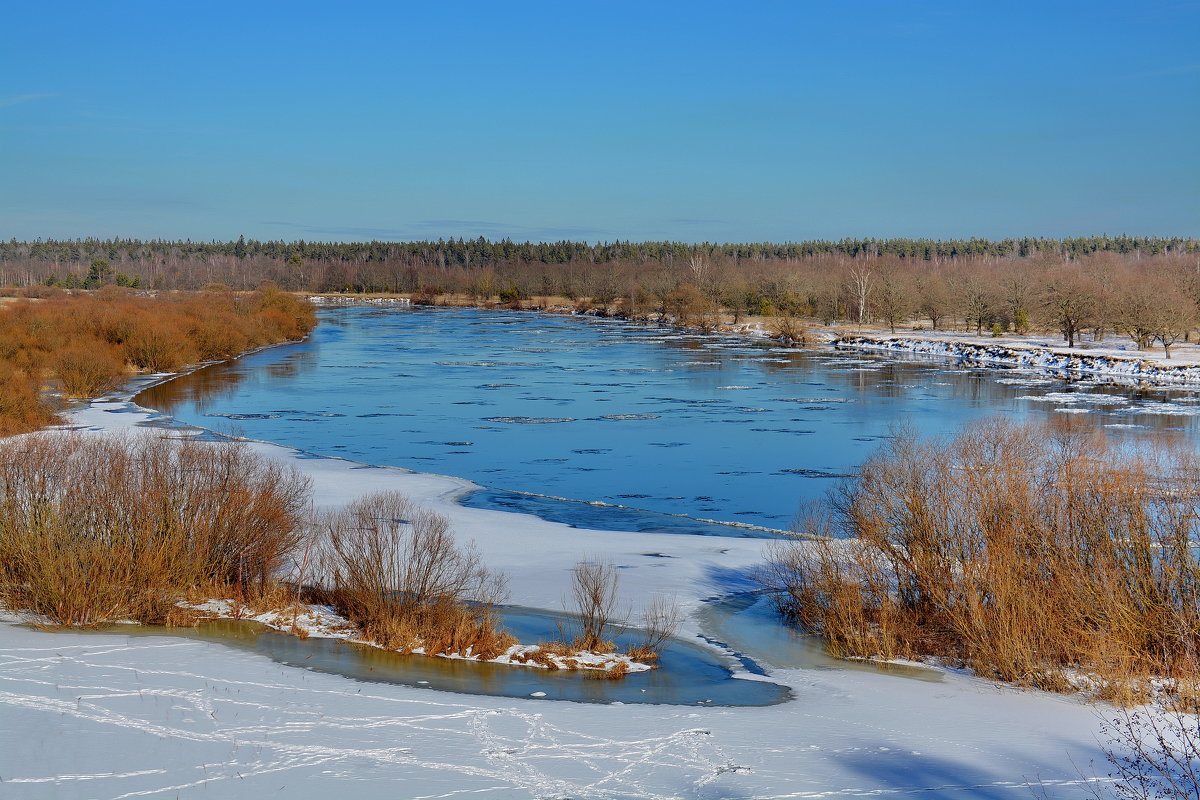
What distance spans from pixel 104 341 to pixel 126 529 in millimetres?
35853

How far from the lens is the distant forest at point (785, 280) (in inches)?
2093

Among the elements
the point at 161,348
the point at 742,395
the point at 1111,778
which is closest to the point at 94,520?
the point at 1111,778

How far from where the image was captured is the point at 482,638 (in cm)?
1120

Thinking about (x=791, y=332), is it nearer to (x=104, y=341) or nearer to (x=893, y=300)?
(x=893, y=300)

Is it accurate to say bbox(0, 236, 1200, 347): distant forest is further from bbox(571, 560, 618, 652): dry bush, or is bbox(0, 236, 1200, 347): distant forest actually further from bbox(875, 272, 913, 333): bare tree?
bbox(571, 560, 618, 652): dry bush

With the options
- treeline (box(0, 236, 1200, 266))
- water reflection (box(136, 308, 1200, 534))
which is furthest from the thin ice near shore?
treeline (box(0, 236, 1200, 266))

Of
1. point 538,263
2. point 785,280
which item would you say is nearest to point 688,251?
point 538,263

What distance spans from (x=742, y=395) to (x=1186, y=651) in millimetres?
26135

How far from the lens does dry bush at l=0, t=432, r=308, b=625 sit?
1136 centimetres

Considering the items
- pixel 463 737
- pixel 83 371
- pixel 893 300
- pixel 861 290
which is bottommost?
pixel 463 737

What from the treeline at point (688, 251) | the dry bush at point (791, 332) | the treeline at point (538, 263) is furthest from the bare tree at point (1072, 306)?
the treeline at point (688, 251)

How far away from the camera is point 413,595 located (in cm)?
1161

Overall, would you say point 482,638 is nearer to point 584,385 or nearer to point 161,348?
point 584,385

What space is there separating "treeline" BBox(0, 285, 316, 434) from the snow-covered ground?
14061 millimetres
